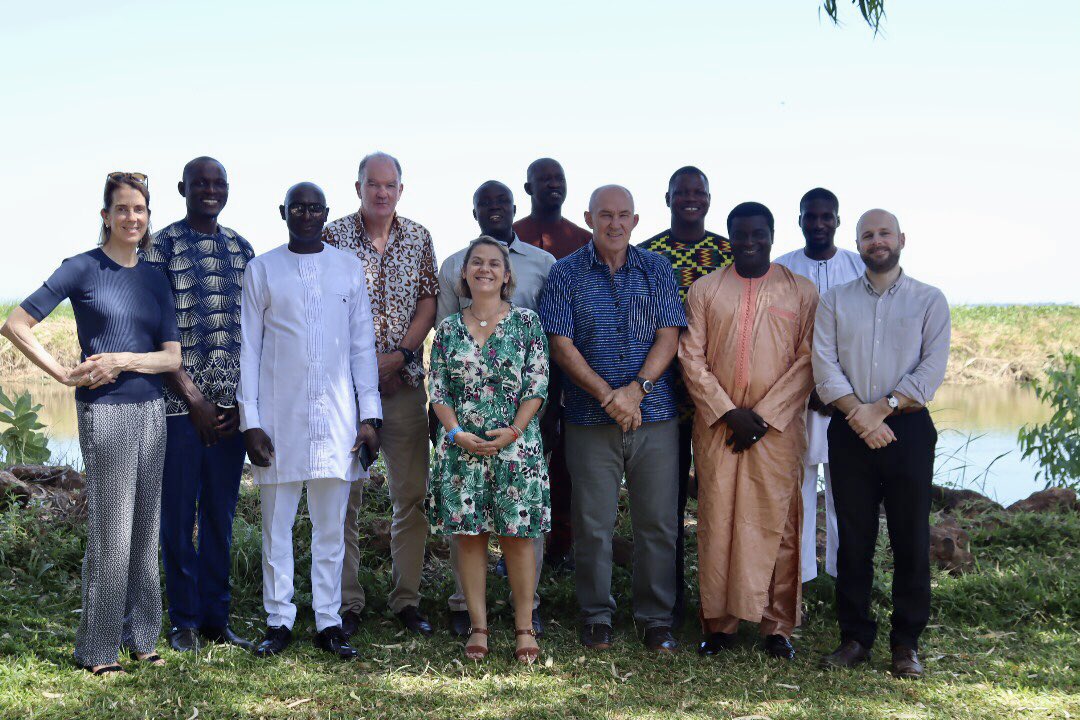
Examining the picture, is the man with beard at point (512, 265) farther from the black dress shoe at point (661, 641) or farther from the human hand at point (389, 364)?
the black dress shoe at point (661, 641)

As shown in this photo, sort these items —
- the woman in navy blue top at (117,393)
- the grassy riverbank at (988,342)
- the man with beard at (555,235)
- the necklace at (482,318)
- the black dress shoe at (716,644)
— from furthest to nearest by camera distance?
the grassy riverbank at (988,342)
the man with beard at (555,235)
the black dress shoe at (716,644)
the necklace at (482,318)
the woman in navy blue top at (117,393)

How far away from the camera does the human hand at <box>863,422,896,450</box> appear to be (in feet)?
13.4

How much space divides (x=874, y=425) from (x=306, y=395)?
102 inches

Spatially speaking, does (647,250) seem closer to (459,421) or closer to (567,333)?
(567,333)

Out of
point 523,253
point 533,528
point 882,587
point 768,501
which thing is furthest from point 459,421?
point 882,587

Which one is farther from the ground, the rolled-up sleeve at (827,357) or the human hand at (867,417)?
the rolled-up sleeve at (827,357)

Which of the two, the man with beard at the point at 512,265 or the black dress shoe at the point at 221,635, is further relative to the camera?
the man with beard at the point at 512,265

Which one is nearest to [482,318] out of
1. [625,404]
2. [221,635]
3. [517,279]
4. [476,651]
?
[517,279]

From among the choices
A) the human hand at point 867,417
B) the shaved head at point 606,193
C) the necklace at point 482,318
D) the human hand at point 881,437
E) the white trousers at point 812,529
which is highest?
the shaved head at point 606,193

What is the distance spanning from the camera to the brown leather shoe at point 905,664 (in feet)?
13.8

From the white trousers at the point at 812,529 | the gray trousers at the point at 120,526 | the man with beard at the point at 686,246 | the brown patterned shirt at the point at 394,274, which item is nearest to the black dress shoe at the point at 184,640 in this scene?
the gray trousers at the point at 120,526

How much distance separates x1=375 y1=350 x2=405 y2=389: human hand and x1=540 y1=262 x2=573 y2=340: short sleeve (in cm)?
75

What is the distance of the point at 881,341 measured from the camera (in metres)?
4.21

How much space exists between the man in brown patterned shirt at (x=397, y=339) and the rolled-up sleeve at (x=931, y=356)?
236 cm
